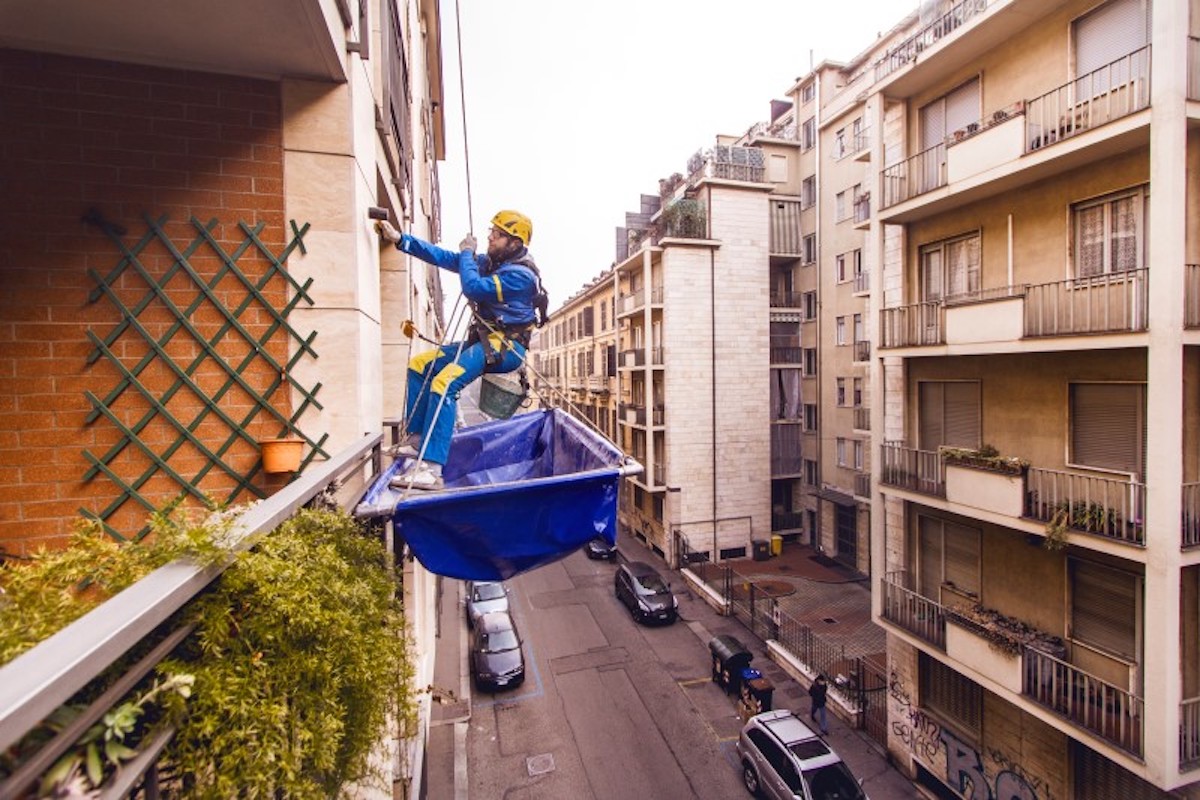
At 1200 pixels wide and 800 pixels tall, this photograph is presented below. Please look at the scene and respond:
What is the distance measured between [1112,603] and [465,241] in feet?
34.8

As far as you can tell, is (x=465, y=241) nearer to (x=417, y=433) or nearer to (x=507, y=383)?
(x=507, y=383)

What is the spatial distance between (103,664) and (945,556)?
13.5 m

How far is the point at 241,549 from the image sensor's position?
1.83 meters

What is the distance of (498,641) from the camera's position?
54.7ft

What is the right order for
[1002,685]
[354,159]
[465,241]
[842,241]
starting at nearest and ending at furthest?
[354,159], [465,241], [1002,685], [842,241]

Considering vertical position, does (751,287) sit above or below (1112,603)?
above

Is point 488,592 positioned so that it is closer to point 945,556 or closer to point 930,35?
point 945,556

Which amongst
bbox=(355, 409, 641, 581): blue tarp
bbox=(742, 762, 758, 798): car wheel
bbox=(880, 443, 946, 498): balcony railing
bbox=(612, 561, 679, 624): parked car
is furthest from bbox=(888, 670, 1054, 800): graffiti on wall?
bbox=(355, 409, 641, 581): blue tarp

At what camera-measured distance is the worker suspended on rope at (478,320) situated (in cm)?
462

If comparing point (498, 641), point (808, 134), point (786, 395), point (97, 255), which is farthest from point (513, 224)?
point (808, 134)

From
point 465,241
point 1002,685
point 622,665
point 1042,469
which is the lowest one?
point 622,665

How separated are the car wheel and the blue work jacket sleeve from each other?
467 inches

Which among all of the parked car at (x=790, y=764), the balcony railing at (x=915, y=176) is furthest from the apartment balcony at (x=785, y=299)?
the parked car at (x=790, y=764)

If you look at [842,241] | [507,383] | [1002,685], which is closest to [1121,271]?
[1002,685]
